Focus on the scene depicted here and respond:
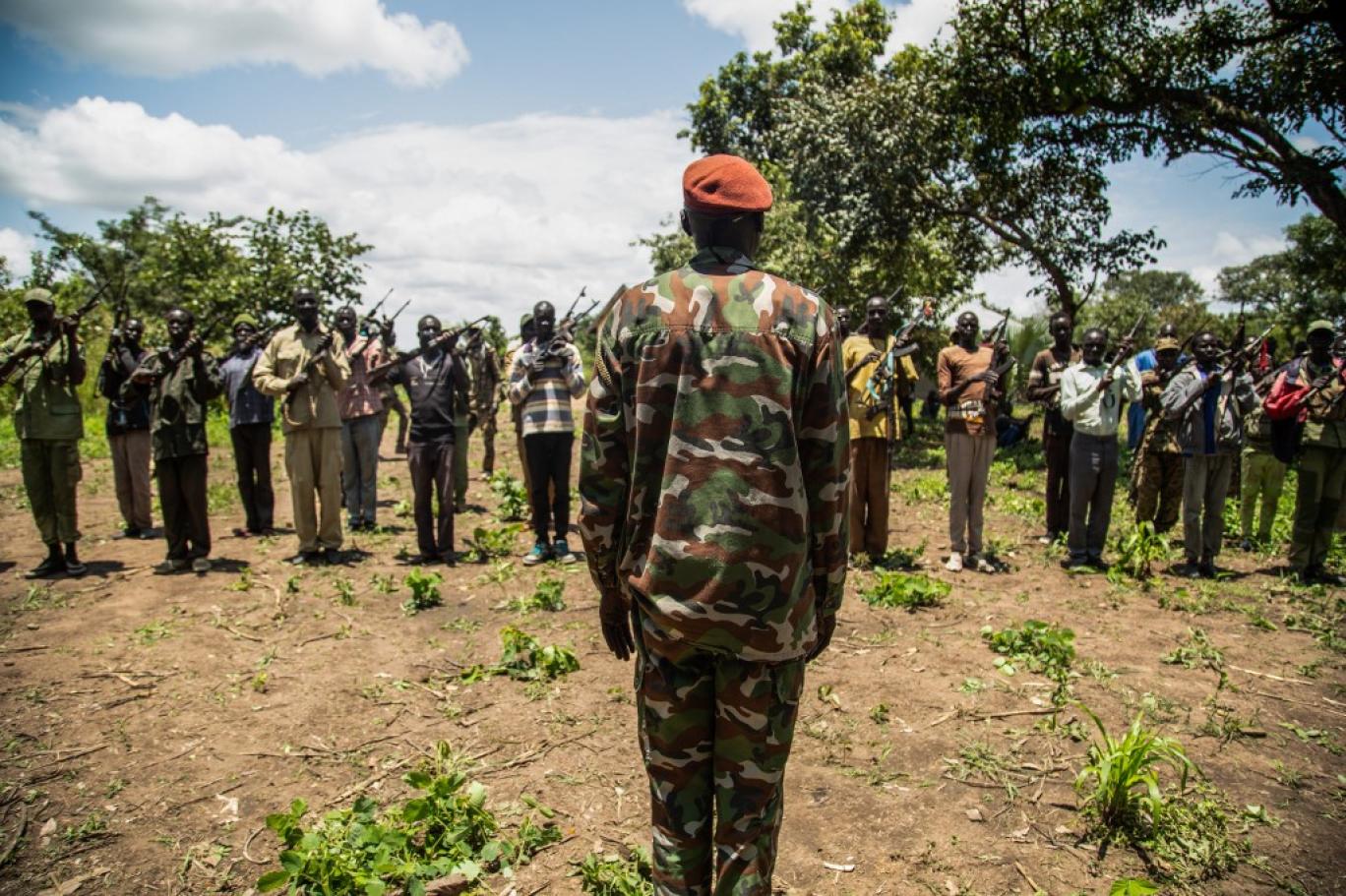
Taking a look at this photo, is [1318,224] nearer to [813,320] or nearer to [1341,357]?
[1341,357]

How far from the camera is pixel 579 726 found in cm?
443

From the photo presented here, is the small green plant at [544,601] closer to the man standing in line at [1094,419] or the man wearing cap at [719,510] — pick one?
the man wearing cap at [719,510]

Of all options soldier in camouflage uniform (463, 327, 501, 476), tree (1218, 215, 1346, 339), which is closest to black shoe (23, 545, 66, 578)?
soldier in camouflage uniform (463, 327, 501, 476)

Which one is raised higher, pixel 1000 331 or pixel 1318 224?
pixel 1318 224

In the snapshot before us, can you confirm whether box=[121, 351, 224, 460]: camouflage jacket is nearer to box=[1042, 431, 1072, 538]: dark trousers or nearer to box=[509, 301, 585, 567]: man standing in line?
box=[509, 301, 585, 567]: man standing in line

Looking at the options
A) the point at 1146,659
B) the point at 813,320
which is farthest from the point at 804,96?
the point at 813,320

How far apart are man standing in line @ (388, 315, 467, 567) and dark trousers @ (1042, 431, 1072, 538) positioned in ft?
19.8

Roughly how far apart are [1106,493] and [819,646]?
5824mm

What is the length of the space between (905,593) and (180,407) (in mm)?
6330

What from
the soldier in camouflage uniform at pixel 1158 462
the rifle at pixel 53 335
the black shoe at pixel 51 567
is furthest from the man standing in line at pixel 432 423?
the soldier in camouflage uniform at pixel 1158 462

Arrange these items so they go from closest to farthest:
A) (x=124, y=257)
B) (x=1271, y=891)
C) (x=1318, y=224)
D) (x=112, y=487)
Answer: (x=1271, y=891), (x=112, y=487), (x=1318, y=224), (x=124, y=257)

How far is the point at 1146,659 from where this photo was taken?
536 cm

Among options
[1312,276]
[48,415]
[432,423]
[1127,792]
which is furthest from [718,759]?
[1312,276]

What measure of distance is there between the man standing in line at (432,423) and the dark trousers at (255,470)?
6.48ft
